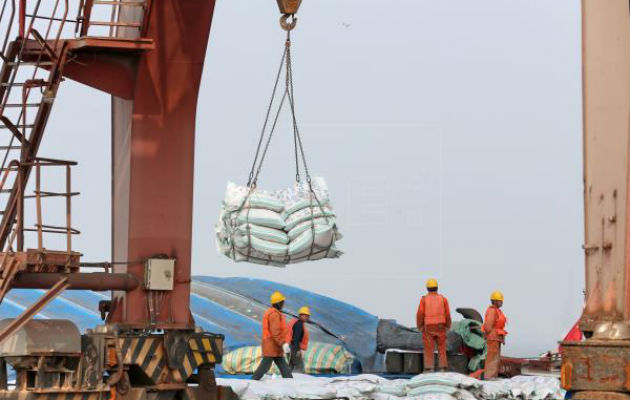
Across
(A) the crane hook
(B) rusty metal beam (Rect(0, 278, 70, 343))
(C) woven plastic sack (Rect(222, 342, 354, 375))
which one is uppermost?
(A) the crane hook

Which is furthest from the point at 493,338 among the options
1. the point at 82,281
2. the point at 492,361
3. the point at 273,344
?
the point at 82,281

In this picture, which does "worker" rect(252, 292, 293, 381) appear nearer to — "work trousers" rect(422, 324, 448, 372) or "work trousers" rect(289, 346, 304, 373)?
"work trousers" rect(289, 346, 304, 373)

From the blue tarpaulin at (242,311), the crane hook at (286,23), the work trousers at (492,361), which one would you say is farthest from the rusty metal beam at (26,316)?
the work trousers at (492,361)

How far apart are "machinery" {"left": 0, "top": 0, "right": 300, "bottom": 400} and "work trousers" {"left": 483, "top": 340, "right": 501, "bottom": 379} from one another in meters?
5.44

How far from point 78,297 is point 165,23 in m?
9.88

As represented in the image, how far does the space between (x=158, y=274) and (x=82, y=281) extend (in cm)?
97

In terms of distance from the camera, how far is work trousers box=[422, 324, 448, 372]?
18.2 metres

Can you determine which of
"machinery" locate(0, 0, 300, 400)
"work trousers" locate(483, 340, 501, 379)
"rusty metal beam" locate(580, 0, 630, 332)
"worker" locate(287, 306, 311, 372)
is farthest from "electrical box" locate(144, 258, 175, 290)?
"rusty metal beam" locate(580, 0, 630, 332)

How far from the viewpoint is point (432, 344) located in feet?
60.5

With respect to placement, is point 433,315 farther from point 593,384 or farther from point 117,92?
point 593,384

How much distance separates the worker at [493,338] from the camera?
60.4ft

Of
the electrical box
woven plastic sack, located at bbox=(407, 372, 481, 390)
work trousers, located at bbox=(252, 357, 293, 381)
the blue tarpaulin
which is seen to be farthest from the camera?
the blue tarpaulin

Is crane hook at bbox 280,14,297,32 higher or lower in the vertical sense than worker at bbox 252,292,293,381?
higher

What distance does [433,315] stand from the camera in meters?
18.1
